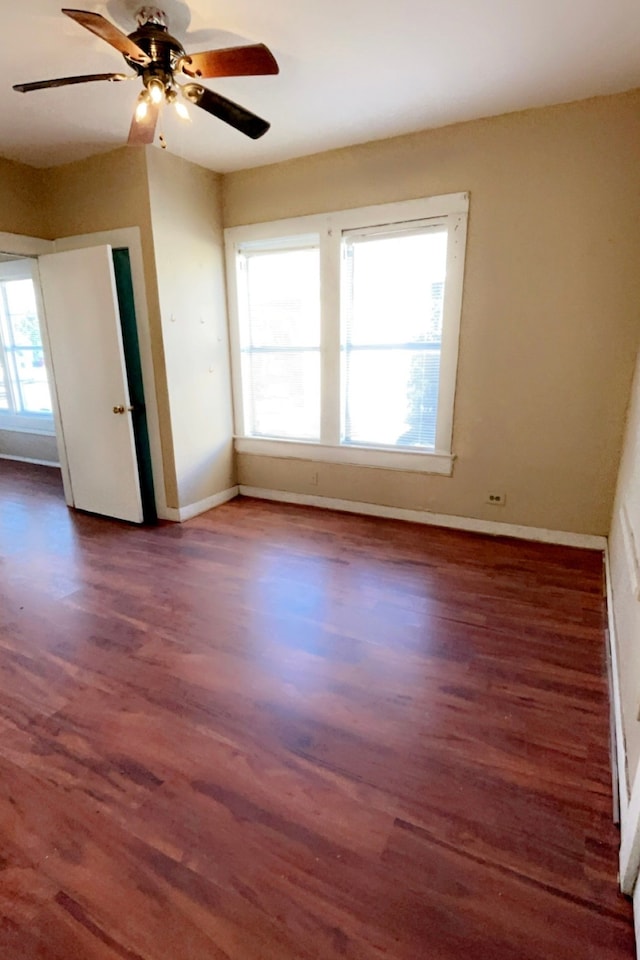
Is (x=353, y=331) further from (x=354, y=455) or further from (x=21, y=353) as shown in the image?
(x=21, y=353)

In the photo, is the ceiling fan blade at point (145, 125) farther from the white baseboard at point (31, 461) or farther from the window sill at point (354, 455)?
the white baseboard at point (31, 461)

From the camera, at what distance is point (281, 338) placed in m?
4.04

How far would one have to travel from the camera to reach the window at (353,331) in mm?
3363

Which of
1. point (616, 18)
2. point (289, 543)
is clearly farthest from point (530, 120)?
point (289, 543)

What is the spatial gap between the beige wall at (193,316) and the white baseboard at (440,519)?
2.02 ft

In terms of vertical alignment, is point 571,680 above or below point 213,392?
below

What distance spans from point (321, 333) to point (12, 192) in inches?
102

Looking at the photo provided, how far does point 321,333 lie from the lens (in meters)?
3.80

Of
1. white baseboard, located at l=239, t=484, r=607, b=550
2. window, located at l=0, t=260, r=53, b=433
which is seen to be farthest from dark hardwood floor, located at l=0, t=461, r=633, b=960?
window, located at l=0, t=260, r=53, b=433

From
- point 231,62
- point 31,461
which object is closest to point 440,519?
point 231,62

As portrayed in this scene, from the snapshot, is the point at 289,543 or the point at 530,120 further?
the point at 289,543

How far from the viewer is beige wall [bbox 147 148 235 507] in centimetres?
347

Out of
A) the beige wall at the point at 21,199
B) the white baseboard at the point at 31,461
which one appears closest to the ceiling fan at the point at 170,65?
the beige wall at the point at 21,199

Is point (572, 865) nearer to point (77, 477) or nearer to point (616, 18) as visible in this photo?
point (616, 18)
